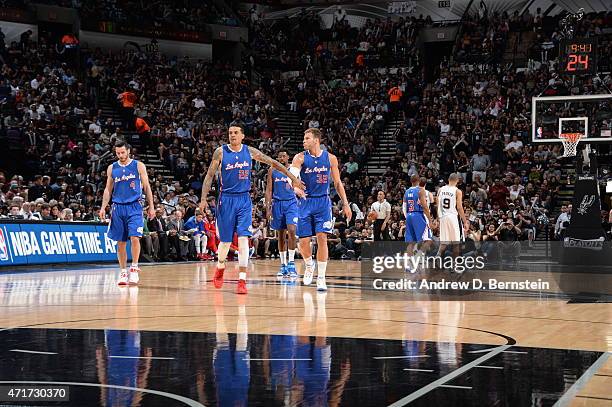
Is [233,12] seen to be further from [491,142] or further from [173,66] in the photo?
[491,142]

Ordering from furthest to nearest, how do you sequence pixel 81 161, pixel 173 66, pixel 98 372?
1. pixel 173 66
2. pixel 81 161
3. pixel 98 372

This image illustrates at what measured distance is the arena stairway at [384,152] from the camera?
107 feet

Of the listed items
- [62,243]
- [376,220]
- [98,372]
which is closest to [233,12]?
[376,220]

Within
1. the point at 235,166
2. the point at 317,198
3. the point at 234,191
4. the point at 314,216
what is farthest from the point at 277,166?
the point at 314,216

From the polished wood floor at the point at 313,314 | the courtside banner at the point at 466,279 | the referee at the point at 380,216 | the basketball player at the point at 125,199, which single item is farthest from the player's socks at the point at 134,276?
the referee at the point at 380,216

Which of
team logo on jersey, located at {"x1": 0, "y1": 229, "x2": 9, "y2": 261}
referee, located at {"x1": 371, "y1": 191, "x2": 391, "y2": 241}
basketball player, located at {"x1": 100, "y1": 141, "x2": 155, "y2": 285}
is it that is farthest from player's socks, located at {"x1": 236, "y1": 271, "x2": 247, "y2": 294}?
referee, located at {"x1": 371, "y1": 191, "x2": 391, "y2": 241}

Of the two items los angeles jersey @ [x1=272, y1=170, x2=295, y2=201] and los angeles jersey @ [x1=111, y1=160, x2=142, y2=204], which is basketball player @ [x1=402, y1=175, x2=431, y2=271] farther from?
los angeles jersey @ [x1=111, y1=160, x2=142, y2=204]

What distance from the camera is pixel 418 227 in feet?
55.7

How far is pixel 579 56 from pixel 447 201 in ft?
20.7

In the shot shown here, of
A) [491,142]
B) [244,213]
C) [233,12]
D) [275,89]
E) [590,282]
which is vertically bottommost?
[590,282]

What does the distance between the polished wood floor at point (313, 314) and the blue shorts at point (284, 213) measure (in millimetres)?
1918

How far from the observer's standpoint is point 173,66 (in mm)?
36812

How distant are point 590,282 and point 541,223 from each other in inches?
379

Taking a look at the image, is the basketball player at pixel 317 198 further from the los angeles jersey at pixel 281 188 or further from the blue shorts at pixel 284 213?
the los angeles jersey at pixel 281 188
